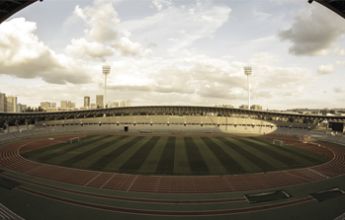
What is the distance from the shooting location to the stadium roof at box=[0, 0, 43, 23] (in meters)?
17.8

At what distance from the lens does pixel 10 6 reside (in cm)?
1864

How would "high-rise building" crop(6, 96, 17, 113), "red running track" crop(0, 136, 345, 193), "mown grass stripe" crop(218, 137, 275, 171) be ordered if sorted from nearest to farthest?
"red running track" crop(0, 136, 345, 193) → "mown grass stripe" crop(218, 137, 275, 171) → "high-rise building" crop(6, 96, 17, 113)

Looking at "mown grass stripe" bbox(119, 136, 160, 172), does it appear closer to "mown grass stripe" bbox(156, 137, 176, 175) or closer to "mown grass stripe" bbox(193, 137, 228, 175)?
"mown grass stripe" bbox(156, 137, 176, 175)

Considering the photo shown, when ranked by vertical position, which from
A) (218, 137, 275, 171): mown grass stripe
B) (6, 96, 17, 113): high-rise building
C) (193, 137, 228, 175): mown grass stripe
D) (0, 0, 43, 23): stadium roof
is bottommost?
(193, 137, 228, 175): mown grass stripe

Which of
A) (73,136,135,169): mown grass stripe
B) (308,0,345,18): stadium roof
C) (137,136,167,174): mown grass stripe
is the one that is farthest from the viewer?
(73,136,135,169): mown grass stripe

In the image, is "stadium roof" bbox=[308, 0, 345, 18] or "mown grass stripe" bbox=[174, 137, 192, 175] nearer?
"stadium roof" bbox=[308, 0, 345, 18]

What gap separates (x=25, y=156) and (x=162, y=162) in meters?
21.3

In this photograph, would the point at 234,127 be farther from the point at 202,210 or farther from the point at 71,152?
the point at 202,210

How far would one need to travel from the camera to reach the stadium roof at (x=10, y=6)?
17.8 meters

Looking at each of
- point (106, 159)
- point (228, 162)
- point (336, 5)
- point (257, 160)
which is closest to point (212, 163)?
point (228, 162)

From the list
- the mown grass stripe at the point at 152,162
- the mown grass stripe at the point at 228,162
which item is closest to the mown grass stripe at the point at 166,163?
the mown grass stripe at the point at 152,162

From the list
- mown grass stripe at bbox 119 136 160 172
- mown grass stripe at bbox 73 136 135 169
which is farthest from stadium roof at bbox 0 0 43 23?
mown grass stripe at bbox 119 136 160 172

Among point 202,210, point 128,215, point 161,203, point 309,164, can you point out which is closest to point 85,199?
point 128,215

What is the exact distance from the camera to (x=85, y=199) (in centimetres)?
1953
